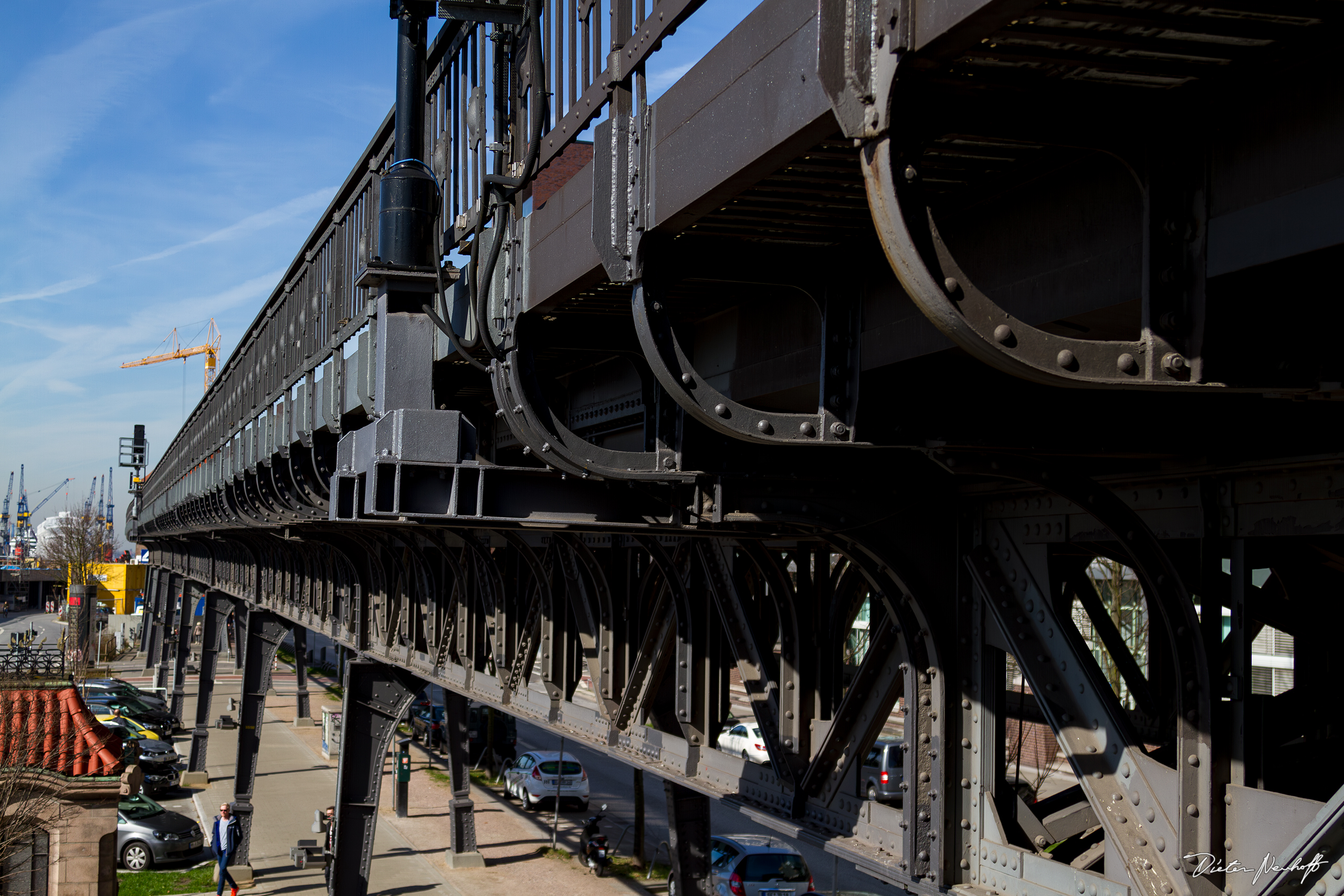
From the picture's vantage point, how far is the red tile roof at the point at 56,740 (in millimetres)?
17141

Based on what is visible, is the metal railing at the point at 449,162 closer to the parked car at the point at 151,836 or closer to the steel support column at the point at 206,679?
the parked car at the point at 151,836

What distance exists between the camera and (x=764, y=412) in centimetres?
478

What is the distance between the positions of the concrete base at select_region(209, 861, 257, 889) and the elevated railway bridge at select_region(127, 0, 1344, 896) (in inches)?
546

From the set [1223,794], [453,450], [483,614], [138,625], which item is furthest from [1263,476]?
[138,625]

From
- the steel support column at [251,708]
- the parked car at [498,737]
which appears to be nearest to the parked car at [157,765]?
the steel support column at [251,708]

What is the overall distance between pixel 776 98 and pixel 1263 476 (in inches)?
96.4

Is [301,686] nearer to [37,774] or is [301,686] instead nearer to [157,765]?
[157,765]

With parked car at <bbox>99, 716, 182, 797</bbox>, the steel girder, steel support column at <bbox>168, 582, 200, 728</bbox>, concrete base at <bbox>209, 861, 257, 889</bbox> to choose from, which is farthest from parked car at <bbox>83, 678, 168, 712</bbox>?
concrete base at <bbox>209, 861, 257, 889</bbox>

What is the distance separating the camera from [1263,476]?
14.6 ft

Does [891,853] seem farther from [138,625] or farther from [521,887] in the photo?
[138,625]

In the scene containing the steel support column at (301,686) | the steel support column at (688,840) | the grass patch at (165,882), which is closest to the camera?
Result: the steel support column at (688,840)

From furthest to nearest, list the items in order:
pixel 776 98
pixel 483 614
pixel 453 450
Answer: pixel 483 614, pixel 453 450, pixel 776 98

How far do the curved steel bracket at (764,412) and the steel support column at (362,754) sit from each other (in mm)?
12960

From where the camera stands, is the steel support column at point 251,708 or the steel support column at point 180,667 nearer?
the steel support column at point 251,708
